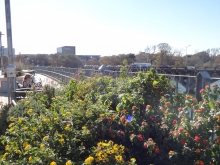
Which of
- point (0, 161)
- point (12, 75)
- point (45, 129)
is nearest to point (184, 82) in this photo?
point (45, 129)

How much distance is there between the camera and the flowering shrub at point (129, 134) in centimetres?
288

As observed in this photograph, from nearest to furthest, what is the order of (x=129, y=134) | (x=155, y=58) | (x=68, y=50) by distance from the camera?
(x=129, y=134) < (x=155, y=58) < (x=68, y=50)

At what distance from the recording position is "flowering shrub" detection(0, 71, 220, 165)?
2877 millimetres

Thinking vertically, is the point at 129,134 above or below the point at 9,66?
below

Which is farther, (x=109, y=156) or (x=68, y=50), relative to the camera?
(x=68, y=50)

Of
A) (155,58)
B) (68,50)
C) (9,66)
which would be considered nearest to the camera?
(9,66)

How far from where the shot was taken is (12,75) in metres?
8.41

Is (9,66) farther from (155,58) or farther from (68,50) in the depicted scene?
(68,50)

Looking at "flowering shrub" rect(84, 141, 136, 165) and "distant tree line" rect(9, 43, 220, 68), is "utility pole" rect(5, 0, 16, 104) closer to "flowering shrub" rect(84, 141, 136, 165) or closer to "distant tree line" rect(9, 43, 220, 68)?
"flowering shrub" rect(84, 141, 136, 165)

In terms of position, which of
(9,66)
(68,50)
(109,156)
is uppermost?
(68,50)

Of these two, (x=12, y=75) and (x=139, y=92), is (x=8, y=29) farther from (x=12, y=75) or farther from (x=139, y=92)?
(x=139, y=92)

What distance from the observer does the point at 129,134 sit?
332 cm

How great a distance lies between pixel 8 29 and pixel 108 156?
7.13 metres

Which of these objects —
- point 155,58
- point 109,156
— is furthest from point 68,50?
point 109,156
